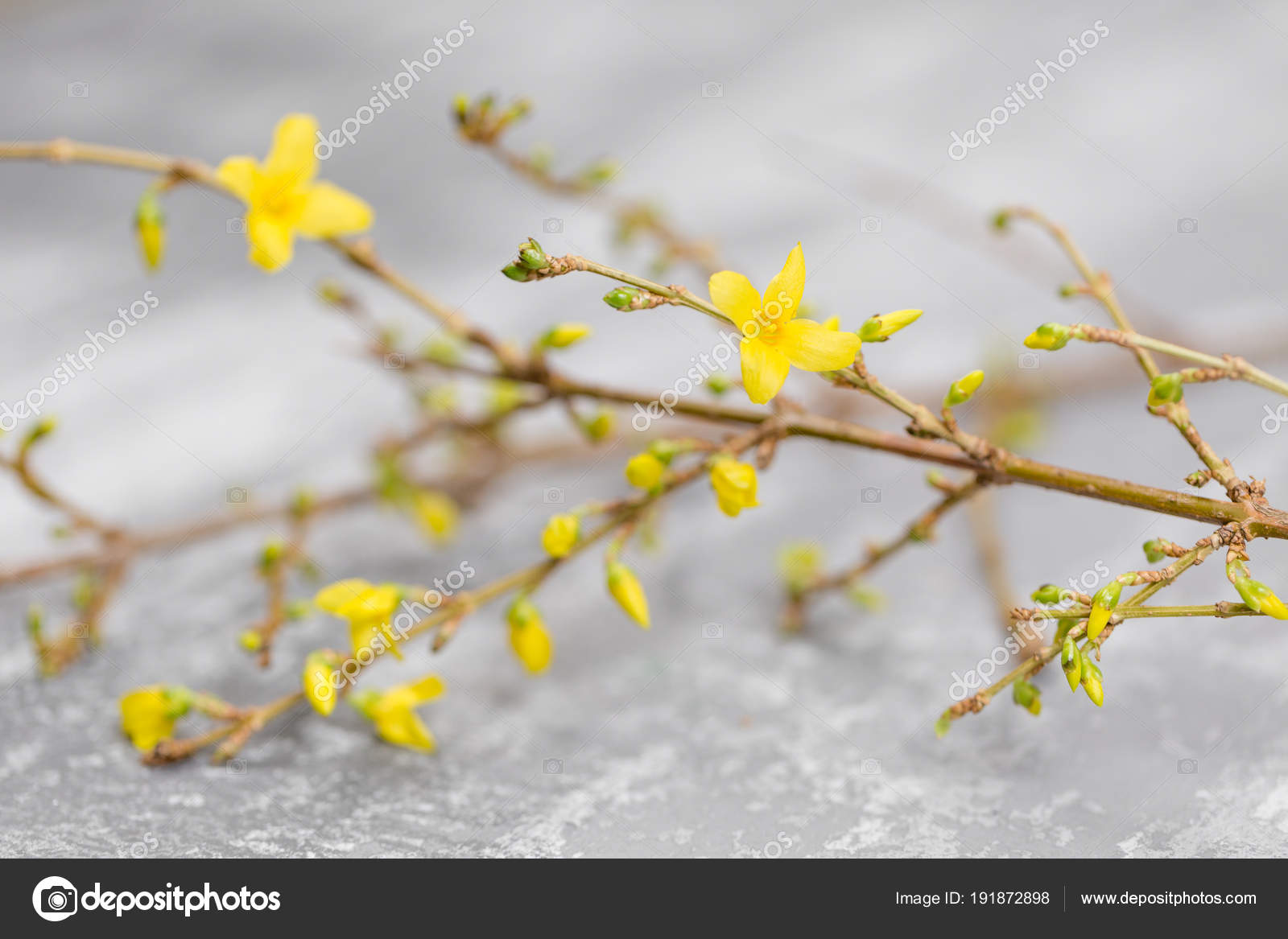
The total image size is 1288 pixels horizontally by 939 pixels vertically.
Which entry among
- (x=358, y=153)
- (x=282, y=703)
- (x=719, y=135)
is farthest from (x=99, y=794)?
(x=719, y=135)

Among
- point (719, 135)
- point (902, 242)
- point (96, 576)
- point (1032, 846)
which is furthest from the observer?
Result: point (719, 135)

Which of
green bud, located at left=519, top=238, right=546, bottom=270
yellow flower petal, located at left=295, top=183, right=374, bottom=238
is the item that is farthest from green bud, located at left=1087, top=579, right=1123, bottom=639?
yellow flower petal, located at left=295, top=183, right=374, bottom=238

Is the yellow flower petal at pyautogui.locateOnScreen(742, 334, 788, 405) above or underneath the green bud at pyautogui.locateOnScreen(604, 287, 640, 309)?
underneath

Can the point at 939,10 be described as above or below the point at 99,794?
above

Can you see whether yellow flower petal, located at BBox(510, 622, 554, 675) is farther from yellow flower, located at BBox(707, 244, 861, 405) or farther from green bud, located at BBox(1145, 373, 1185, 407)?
green bud, located at BBox(1145, 373, 1185, 407)

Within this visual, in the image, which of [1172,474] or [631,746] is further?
[1172,474]

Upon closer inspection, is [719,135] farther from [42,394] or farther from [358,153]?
[42,394]
